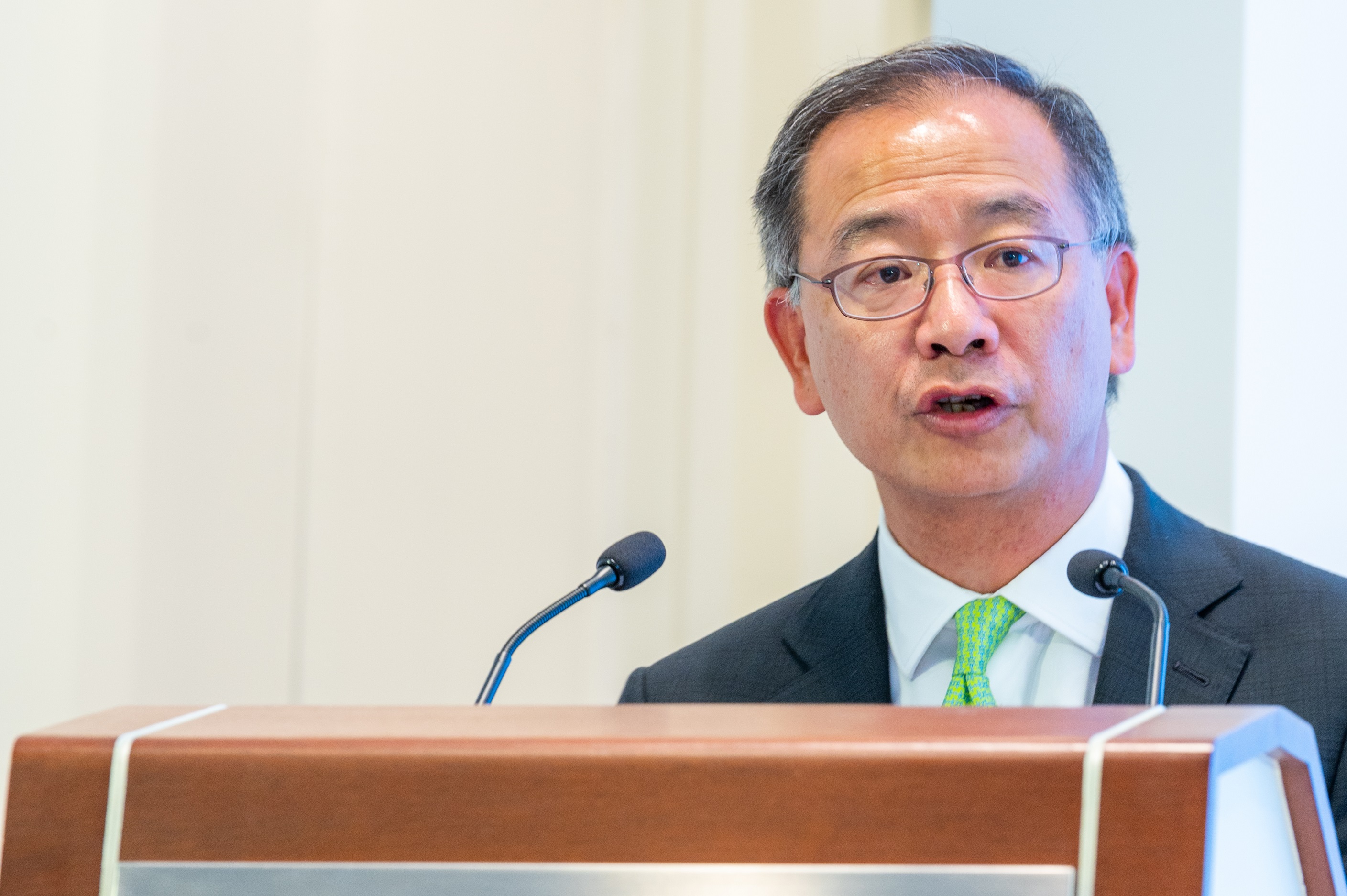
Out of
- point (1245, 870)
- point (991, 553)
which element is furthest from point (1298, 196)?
point (1245, 870)

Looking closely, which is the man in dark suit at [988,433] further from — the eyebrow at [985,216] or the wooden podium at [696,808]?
the wooden podium at [696,808]

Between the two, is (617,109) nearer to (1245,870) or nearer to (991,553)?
(991,553)

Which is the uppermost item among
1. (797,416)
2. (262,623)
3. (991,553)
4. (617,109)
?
(617,109)

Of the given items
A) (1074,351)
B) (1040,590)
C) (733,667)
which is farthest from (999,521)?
(733,667)

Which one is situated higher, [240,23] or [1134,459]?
[240,23]

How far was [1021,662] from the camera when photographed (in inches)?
64.8

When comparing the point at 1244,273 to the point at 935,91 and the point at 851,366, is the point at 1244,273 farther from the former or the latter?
the point at 851,366

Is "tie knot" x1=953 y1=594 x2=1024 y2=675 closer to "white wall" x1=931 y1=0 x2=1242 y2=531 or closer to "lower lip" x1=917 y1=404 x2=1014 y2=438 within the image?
"lower lip" x1=917 y1=404 x2=1014 y2=438

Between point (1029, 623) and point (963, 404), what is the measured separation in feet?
0.96

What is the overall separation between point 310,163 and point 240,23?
30 cm

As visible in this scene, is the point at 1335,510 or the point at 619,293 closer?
the point at 1335,510

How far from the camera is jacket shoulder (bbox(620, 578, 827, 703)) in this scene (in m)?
1.88

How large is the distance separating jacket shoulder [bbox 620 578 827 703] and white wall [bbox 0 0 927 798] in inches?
28.8

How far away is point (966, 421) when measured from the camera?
1.60 meters
